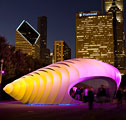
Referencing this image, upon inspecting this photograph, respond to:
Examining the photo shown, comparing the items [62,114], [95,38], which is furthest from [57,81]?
[95,38]

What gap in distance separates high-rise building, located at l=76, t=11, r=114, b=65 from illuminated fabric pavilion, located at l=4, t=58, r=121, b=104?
16055 cm

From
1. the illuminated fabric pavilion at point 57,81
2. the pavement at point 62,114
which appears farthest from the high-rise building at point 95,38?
the pavement at point 62,114

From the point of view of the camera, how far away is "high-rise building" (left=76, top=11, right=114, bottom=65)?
582ft

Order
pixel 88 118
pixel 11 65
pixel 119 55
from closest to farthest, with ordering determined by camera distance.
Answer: pixel 88 118, pixel 11 65, pixel 119 55

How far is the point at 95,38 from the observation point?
587 feet

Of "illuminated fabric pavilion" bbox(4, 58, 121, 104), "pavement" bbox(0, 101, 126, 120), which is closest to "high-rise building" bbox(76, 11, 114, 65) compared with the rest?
"illuminated fabric pavilion" bbox(4, 58, 121, 104)

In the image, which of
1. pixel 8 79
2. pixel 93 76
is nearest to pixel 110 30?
pixel 8 79

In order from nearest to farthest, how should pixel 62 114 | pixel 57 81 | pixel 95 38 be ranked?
1. pixel 62 114
2. pixel 57 81
3. pixel 95 38

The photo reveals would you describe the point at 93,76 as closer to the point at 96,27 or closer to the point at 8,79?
the point at 8,79

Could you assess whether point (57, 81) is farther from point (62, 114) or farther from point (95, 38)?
point (95, 38)

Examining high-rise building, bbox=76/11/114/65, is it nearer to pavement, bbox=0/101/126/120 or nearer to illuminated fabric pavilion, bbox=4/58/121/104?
illuminated fabric pavilion, bbox=4/58/121/104

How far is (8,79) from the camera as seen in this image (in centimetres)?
→ 3359

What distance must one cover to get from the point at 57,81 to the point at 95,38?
166 m

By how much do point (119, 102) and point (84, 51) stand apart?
165121mm
